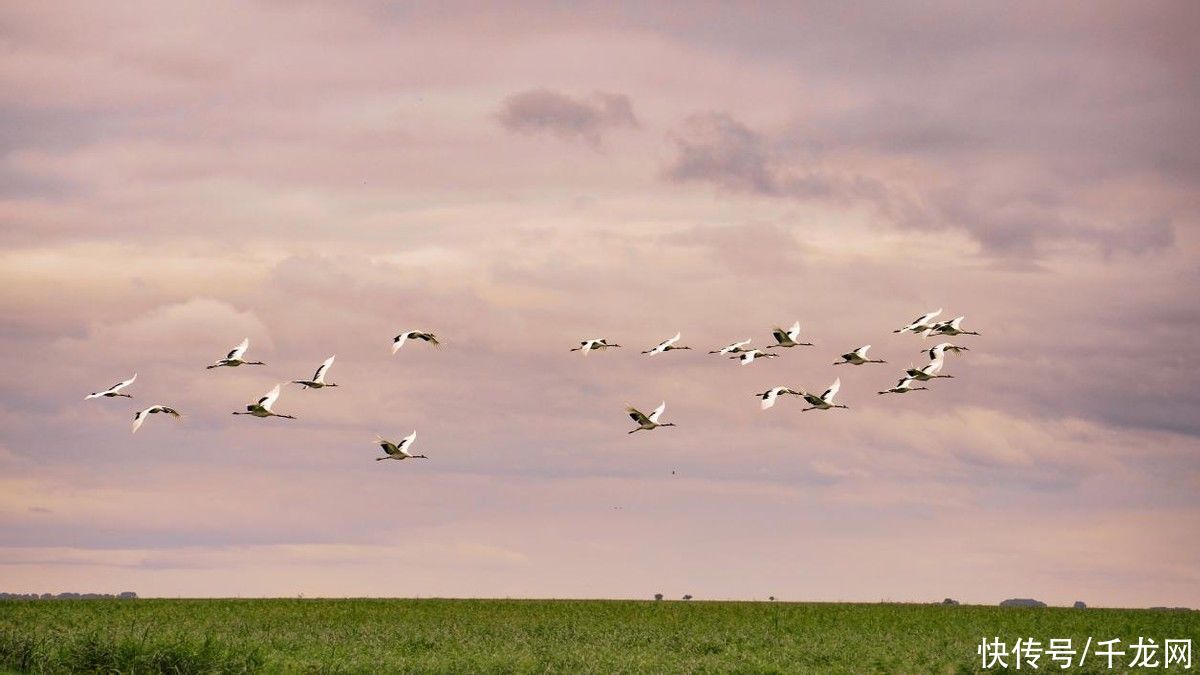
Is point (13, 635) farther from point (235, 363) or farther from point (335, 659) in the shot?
point (235, 363)

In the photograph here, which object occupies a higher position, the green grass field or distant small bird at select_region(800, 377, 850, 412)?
distant small bird at select_region(800, 377, 850, 412)

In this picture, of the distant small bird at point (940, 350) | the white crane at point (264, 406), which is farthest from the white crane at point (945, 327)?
the white crane at point (264, 406)

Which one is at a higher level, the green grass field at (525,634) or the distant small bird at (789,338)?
the distant small bird at (789,338)

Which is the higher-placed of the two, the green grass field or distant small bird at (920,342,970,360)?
distant small bird at (920,342,970,360)

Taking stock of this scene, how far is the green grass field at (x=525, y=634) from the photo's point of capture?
30.4 m

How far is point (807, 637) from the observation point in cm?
4319

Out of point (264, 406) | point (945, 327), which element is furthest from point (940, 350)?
point (264, 406)

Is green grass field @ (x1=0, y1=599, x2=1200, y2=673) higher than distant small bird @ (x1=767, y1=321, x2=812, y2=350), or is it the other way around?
distant small bird @ (x1=767, y1=321, x2=812, y2=350)

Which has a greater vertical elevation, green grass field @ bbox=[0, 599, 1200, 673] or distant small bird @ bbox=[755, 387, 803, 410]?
distant small bird @ bbox=[755, 387, 803, 410]

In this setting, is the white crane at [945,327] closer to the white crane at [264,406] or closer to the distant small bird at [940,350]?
the distant small bird at [940,350]

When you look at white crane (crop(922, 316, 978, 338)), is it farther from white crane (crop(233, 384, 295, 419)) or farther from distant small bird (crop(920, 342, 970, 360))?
white crane (crop(233, 384, 295, 419))

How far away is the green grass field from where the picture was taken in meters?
30.4

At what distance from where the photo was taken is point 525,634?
4481 cm

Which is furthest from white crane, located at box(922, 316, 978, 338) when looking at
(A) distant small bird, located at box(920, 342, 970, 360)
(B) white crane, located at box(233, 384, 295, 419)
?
(B) white crane, located at box(233, 384, 295, 419)
